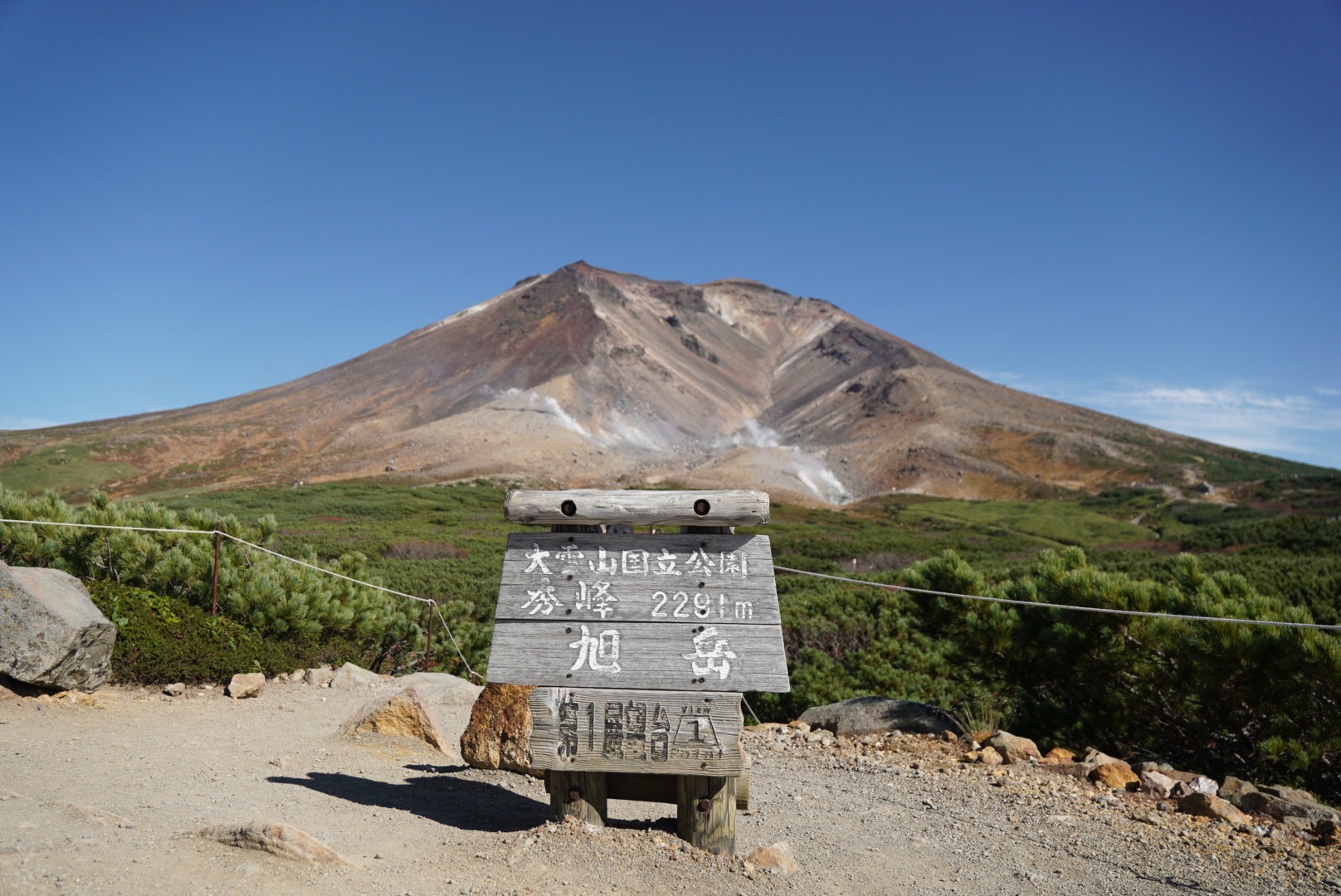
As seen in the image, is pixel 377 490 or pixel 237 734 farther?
pixel 377 490

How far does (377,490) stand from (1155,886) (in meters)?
45.1

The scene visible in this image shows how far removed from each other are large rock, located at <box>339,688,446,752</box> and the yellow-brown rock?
4.27 metres

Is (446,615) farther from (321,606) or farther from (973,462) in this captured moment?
(973,462)

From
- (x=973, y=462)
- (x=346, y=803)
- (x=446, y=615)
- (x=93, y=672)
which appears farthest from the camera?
(x=973, y=462)

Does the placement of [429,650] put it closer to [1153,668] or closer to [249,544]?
[249,544]

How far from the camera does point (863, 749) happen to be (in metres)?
6.00

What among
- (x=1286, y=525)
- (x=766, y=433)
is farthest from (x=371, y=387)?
(x=1286, y=525)

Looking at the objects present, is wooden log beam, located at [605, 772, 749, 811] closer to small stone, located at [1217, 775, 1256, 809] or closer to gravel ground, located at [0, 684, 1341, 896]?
gravel ground, located at [0, 684, 1341, 896]

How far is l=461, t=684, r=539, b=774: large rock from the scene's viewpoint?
524 cm

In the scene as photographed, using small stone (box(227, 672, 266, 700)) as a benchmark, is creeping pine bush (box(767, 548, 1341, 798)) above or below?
above

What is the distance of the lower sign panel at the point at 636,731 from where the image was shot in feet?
12.1

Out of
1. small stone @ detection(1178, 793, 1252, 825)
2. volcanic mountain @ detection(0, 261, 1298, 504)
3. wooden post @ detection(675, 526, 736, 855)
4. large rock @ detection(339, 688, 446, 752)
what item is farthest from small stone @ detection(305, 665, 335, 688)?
volcanic mountain @ detection(0, 261, 1298, 504)

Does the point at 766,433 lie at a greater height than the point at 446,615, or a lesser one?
greater

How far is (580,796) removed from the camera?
377cm
